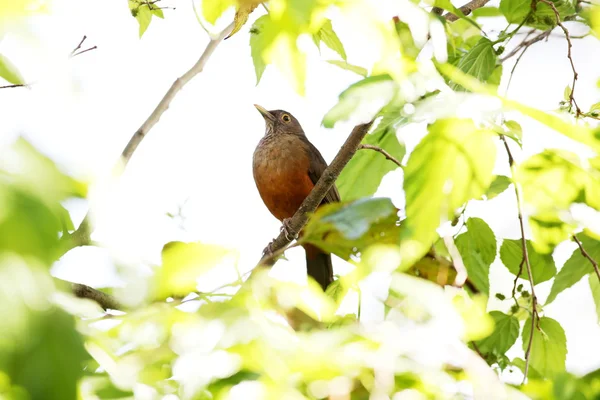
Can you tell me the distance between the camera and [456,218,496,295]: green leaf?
226 centimetres

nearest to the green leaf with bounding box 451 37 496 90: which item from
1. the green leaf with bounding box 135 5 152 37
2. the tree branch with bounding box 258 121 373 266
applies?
the tree branch with bounding box 258 121 373 266

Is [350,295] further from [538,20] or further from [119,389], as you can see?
[538,20]

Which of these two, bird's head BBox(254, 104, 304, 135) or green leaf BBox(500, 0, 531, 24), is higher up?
green leaf BBox(500, 0, 531, 24)

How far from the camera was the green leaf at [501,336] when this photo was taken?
2256 millimetres

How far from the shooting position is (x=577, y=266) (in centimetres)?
207

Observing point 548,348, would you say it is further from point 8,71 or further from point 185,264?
point 8,71

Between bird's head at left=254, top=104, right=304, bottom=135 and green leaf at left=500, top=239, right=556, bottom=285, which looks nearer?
green leaf at left=500, top=239, right=556, bottom=285

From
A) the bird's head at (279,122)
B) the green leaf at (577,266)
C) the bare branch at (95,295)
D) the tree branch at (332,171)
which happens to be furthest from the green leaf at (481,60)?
the bird's head at (279,122)

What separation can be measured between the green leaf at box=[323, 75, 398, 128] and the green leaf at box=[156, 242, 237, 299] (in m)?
0.21

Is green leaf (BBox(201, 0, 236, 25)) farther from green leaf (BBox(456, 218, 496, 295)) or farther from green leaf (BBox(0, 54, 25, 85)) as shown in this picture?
green leaf (BBox(456, 218, 496, 295))

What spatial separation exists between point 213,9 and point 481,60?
111 centimetres

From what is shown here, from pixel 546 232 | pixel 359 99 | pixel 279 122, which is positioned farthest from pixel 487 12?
pixel 279 122

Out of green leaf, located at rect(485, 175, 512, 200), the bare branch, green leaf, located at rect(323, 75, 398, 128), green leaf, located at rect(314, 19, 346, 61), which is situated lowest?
green leaf, located at rect(485, 175, 512, 200)

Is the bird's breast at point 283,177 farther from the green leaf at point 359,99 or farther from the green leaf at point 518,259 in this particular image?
the green leaf at point 359,99
